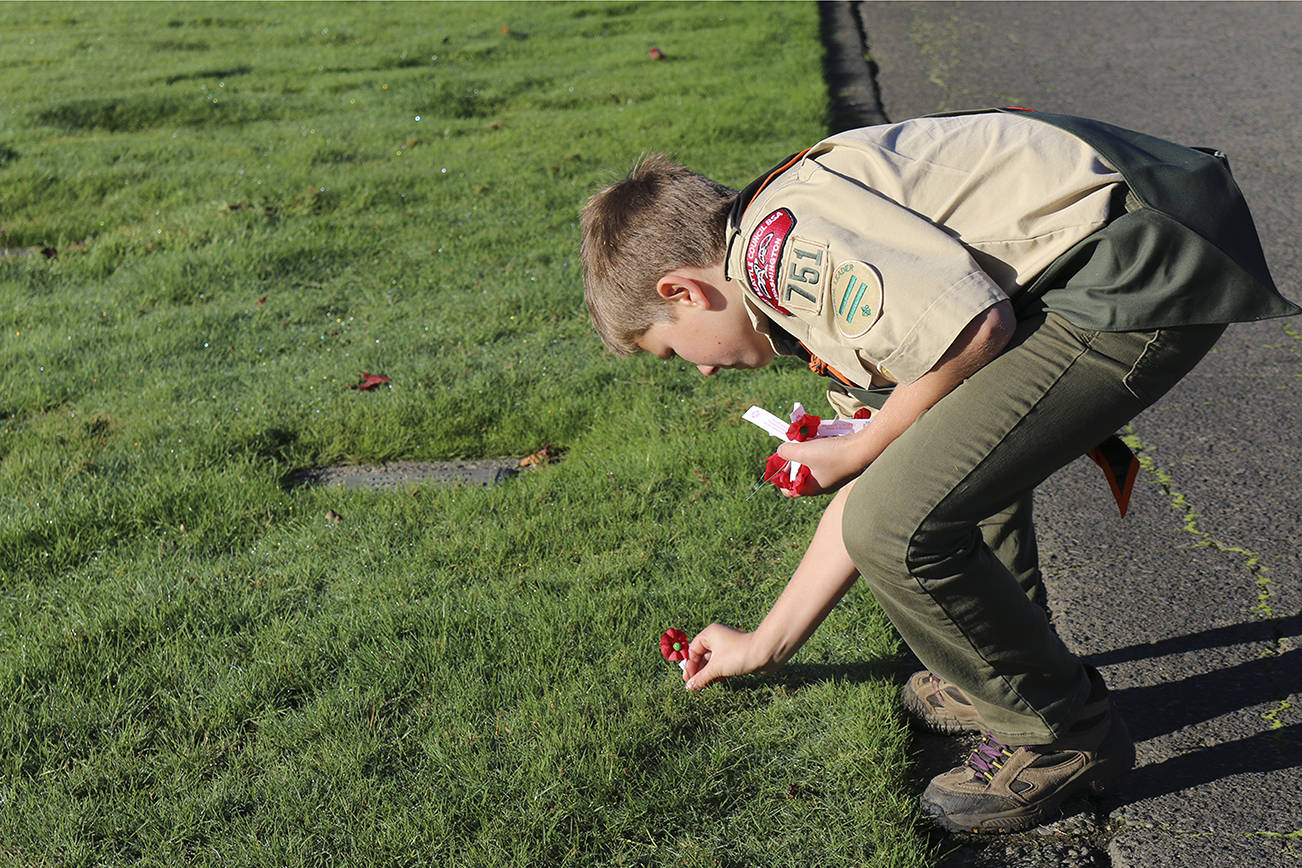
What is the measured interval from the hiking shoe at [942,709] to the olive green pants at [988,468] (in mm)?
455

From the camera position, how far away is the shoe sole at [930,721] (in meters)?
2.60

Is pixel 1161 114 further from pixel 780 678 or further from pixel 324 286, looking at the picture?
pixel 780 678

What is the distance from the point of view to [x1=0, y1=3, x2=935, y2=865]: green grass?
235 cm

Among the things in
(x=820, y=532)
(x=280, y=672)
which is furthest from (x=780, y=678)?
(x=280, y=672)

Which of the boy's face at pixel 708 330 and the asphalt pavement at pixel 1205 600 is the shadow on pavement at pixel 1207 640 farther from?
the boy's face at pixel 708 330

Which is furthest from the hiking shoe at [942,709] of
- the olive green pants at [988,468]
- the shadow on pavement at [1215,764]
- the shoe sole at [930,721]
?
the olive green pants at [988,468]

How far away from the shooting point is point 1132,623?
9.45 ft

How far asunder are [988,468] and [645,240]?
83cm

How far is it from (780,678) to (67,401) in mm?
3144

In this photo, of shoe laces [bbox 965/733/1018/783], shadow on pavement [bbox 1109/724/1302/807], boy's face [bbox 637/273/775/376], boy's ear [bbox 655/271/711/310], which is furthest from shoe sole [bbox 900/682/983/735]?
boy's ear [bbox 655/271/711/310]

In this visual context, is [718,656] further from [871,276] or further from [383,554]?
[383,554]

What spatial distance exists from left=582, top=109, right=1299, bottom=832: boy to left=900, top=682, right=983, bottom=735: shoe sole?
0.86 ft

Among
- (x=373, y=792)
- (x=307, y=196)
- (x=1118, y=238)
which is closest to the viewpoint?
(x=1118, y=238)

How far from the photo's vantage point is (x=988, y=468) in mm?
1998
